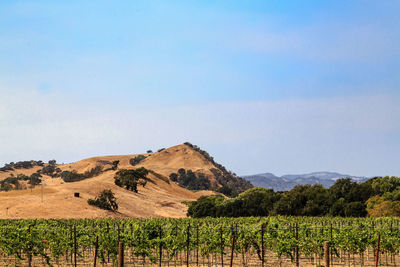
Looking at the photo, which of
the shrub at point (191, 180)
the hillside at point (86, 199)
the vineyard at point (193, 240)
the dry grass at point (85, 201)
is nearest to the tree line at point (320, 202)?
the dry grass at point (85, 201)

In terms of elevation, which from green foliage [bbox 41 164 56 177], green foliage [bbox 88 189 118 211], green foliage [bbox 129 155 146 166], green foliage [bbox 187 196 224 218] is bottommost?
green foliage [bbox 187 196 224 218]

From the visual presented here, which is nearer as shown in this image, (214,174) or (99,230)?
(99,230)

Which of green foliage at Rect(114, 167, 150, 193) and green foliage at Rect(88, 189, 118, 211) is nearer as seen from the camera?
green foliage at Rect(88, 189, 118, 211)

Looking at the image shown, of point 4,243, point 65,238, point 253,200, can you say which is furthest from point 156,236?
point 253,200

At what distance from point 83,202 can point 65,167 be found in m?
102

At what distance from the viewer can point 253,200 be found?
234ft

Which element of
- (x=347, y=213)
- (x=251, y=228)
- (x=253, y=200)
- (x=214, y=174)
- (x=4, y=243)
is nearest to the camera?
(x=4, y=243)

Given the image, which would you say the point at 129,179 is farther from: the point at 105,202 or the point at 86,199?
the point at 105,202

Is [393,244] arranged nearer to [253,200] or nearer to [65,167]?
[253,200]


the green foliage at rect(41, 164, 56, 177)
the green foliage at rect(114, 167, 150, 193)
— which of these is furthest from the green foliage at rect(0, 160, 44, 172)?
the green foliage at rect(114, 167, 150, 193)

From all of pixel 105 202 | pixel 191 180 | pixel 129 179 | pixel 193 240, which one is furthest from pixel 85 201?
pixel 191 180

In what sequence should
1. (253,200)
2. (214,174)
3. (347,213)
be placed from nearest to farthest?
1. (347,213)
2. (253,200)
3. (214,174)

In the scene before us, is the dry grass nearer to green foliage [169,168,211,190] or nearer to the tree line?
the tree line

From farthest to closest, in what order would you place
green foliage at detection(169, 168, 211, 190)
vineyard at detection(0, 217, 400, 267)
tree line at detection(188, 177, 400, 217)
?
green foliage at detection(169, 168, 211, 190)
tree line at detection(188, 177, 400, 217)
vineyard at detection(0, 217, 400, 267)
